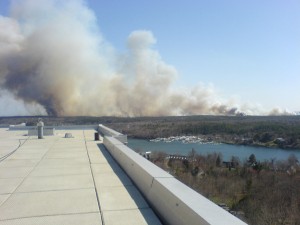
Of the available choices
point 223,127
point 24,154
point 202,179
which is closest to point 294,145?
point 223,127

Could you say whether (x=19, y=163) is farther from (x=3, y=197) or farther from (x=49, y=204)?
(x=49, y=204)

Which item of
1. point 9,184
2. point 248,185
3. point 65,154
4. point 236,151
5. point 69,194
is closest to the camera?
point 69,194

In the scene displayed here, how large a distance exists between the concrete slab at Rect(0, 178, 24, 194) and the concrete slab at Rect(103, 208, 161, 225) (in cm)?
306

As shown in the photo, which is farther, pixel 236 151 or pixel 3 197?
pixel 236 151

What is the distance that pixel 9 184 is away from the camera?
29.1ft

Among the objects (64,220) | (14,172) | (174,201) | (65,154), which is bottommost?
(64,220)

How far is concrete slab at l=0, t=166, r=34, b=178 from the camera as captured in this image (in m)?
10.1

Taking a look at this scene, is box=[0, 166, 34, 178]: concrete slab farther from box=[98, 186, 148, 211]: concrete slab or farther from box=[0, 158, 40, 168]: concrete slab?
box=[98, 186, 148, 211]: concrete slab

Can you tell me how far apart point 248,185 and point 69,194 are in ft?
209

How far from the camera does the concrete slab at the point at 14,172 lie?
10070 mm

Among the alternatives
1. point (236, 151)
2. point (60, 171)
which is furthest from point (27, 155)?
point (236, 151)

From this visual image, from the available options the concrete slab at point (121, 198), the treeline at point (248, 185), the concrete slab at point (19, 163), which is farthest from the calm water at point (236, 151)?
the concrete slab at point (121, 198)

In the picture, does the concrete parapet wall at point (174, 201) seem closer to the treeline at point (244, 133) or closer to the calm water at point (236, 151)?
the calm water at point (236, 151)

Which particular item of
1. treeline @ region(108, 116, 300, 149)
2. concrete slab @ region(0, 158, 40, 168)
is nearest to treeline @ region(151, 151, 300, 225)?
concrete slab @ region(0, 158, 40, 168)
